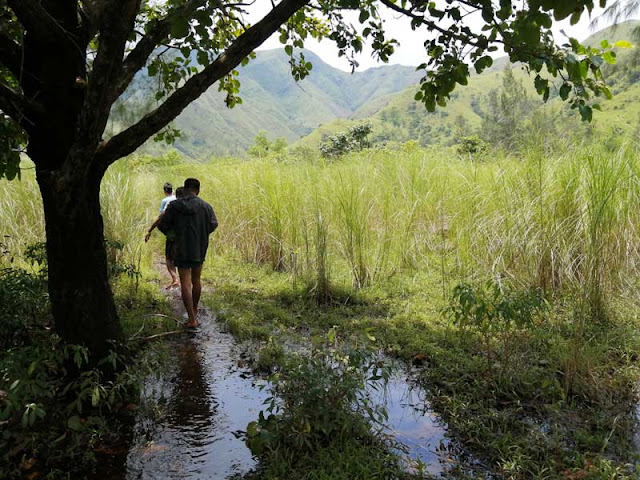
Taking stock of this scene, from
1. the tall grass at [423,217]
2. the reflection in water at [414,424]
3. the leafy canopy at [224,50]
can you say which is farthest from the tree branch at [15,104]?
the tall grass at [423,217]

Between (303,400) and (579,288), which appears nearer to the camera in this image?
(303,400)

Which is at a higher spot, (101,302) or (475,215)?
(475,215)

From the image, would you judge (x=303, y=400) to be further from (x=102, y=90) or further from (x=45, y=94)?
(x=45, y=94)

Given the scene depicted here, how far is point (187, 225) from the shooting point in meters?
5.02

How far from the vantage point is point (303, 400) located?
9.08ft

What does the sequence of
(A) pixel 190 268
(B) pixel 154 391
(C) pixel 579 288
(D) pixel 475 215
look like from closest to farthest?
(B) pixel 154 391, (C) pixel 579 288, (A) pixel 190 268, (D) pixel 475 215

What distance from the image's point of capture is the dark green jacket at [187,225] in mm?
5016

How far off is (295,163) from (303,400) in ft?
20.6

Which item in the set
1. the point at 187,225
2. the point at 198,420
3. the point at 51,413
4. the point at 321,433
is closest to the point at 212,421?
the point at 198,420

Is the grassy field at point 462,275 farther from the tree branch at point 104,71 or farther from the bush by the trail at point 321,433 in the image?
the tree branch at point 104,71

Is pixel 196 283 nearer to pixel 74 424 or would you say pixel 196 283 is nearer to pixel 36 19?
pixel 74 424

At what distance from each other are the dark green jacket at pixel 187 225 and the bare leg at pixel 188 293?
0.47 feet

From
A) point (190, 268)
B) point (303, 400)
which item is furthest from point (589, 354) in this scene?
point (190, 268)

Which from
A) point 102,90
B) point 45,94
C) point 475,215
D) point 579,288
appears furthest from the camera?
point 475,215
